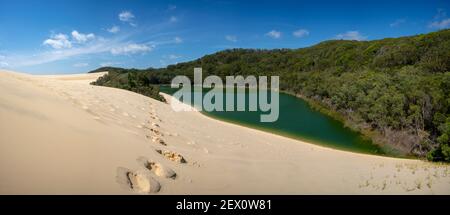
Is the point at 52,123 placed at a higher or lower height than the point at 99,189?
higher

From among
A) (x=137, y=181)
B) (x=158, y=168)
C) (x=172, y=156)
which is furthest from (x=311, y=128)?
(x=137, y=181)

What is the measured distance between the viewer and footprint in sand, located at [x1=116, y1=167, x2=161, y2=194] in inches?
230

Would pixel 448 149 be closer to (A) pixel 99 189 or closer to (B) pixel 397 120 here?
(B) pixel 397 120

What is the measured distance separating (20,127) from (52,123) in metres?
0.99

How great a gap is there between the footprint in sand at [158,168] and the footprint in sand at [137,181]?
0.51 meters

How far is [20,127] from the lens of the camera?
6.54 meters

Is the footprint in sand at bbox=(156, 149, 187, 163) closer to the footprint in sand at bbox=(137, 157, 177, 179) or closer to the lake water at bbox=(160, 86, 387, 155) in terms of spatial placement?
the footprint in sand at bbox=(137, 157, 177, 179)

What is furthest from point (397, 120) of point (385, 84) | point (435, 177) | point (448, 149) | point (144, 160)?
point (144, 160)

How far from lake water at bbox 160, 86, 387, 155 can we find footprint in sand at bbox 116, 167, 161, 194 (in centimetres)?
2416

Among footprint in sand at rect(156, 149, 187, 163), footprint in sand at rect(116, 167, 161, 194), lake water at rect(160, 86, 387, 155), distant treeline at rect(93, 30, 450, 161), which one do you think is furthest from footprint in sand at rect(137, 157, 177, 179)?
lake water at rect(160, 86, 387, 155)

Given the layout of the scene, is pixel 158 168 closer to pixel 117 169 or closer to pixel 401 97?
pixel 117 169

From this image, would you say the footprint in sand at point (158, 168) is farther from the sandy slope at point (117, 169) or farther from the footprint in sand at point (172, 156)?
the footprint in sand at point (172, 156)

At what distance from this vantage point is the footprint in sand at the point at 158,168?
701cm

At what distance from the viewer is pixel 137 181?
242 inches
